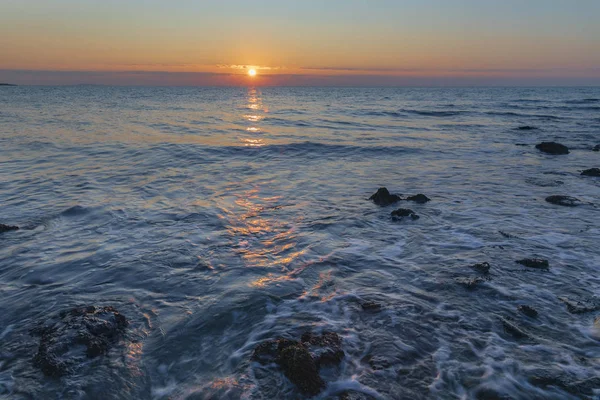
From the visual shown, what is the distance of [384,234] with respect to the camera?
9.09 metres

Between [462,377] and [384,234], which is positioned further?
[384,234]

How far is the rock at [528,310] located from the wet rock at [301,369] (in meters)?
3.32

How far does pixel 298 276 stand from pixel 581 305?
14.4 ft

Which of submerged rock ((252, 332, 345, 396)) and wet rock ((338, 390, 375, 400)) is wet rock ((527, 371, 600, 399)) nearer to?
wet rock ((338, 390, 375, 400))

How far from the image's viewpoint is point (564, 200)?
1136 centimetres

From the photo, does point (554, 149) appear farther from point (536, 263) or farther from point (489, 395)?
point (489, 395)

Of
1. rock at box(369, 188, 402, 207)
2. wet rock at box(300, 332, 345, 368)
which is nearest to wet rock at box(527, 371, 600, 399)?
wet rock at box(300, 332, 345, 368)

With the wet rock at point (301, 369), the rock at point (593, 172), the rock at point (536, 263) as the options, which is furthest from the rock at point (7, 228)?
the rock at point (593, 172)

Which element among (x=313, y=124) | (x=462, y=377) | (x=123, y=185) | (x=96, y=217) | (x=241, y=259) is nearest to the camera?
(x=462, y=377)

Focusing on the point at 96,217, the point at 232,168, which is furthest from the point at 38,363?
the point at 232,168

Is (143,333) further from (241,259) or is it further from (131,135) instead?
(131,135)

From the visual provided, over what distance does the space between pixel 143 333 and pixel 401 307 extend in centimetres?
368

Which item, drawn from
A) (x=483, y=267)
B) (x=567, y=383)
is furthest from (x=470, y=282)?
(x=567, y=383)

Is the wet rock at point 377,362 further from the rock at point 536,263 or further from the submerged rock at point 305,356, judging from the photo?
the rock at point 536,263
